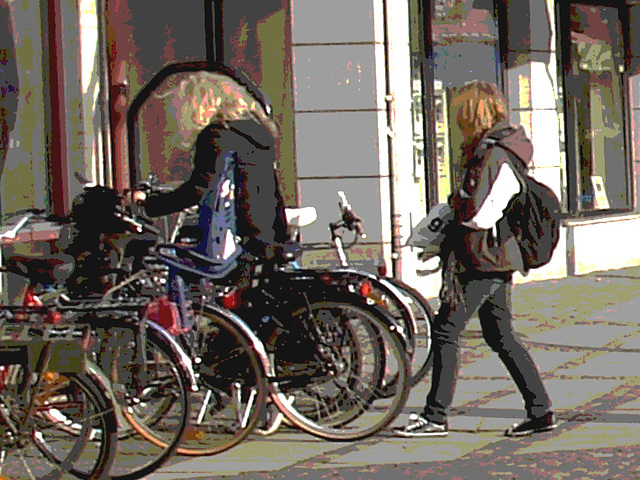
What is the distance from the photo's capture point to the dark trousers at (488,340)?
25.0ft

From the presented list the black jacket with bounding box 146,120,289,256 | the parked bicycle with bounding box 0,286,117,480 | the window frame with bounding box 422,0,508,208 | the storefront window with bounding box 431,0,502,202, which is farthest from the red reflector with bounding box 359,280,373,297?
the storefront window with bounding box 431,0,502,202

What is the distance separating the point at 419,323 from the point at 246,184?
1866 millimetres

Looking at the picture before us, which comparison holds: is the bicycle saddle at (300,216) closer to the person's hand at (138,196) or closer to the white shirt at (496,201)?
the person's hand at (138,196)

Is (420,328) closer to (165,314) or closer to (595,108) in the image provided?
(165,314)

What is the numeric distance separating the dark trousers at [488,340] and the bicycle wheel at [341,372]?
0.28 m

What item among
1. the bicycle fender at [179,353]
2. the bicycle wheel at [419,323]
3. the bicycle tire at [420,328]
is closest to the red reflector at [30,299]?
the bicycle fender at [179,353]

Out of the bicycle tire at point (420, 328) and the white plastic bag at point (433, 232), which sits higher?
the white plastic bag at point (433, 232)

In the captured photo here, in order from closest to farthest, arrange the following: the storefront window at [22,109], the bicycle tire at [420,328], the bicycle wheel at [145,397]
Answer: the bicycle wheel at [145,397]
the bicycle tire at [420,328]
the storefront window at [22,109]

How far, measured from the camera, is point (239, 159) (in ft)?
24.8

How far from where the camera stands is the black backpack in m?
7.51

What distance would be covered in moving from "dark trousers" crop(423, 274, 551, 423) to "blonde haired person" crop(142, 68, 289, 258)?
0.88m

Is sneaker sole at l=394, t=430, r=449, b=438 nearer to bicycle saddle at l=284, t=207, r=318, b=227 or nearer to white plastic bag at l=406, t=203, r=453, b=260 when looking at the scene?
white plastic bag at l=406, t=203, r=453, b=260

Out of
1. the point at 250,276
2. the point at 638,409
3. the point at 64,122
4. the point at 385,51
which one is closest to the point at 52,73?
the point at 64,122

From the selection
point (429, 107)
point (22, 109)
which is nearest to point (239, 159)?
point (22, 109)
